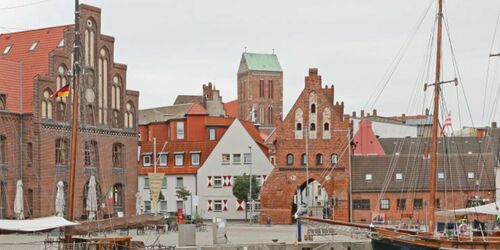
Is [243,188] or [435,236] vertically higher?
[243,188]

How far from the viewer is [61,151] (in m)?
70.7

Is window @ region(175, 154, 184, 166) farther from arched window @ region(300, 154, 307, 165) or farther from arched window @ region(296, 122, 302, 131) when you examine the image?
arched window @ region(300, 154, 307, 165)

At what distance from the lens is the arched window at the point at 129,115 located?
78062 mm

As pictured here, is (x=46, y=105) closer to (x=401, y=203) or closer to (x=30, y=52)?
(x=30, y=52)

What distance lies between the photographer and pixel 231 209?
94.4 metres

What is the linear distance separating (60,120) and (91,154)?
14.8 ft

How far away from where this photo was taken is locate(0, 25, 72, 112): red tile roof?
226ft

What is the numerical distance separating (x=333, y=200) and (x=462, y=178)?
10635 millimetres

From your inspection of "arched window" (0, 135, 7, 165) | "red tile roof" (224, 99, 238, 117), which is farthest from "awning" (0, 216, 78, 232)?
"red tile roof" (224, 99, 238, 117)

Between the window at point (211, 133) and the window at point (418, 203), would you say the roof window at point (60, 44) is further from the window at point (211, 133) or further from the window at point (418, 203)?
the window at point (418, 203)

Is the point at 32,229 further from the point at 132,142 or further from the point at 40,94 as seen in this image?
the point at 132,142

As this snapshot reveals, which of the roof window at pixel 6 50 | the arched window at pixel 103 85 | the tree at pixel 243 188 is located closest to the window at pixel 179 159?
the tree at pixel 243 188

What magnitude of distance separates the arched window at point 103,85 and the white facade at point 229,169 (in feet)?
68.7

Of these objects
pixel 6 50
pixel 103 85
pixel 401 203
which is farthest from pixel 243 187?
pixel 6 50
